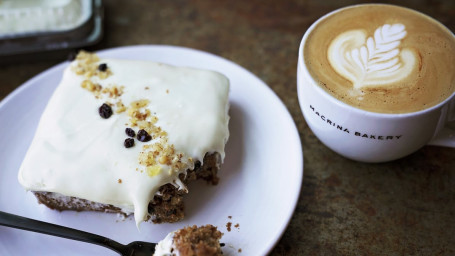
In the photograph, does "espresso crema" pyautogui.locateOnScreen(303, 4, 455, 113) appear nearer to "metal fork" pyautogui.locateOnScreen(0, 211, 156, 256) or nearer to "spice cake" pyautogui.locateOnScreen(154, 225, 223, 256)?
"spice cake" pyautogui.locateOnScreen(154, 225, 223, 256)

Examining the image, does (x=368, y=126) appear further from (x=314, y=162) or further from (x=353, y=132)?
(x=314, y=162)

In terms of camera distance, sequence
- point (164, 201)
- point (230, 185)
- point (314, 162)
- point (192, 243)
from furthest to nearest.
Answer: point (314, 162) < point (230, 185) < point (164, 201) < point (192, 243)

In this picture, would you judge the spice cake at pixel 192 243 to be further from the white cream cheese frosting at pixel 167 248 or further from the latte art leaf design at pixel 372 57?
the latte art leaf design at pixel 372 57

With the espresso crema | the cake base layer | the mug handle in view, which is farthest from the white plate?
the mug handle

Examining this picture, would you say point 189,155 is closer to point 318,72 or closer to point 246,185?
point 246,185

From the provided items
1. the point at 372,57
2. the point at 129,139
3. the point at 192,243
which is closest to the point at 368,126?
the point at 372,57

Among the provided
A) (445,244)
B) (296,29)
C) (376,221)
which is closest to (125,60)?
(296,29)
